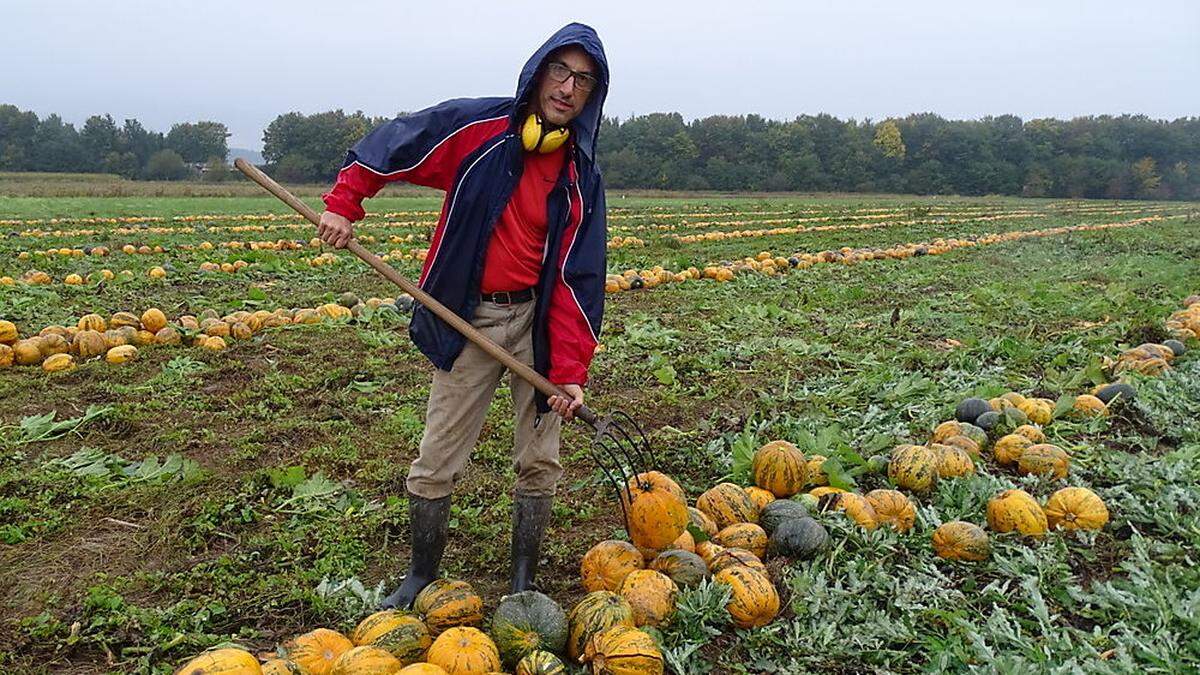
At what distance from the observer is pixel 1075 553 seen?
4207mm

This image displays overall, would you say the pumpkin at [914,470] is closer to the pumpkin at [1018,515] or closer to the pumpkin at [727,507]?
the pumpkin at [1018,515]

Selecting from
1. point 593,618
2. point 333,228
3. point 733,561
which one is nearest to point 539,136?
point 333,228

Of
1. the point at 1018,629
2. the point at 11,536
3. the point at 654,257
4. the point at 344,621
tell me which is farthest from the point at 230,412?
the point at 654,257

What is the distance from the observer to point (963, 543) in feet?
13.3

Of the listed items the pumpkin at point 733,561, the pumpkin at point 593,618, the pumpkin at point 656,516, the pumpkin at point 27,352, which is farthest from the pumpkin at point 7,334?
the pumpkin at point 733,561

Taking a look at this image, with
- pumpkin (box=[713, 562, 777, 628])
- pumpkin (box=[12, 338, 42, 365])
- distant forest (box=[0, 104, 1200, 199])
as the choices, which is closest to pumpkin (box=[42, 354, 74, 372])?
pumpkin (box=[12, 338, 42, 365])

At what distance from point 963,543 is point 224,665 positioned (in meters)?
3.48

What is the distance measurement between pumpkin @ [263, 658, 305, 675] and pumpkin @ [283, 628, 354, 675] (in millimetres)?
72

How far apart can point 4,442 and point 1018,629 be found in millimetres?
6427

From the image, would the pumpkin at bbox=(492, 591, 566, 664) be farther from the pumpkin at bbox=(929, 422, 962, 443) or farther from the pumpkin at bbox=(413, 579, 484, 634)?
the pumpkin at bbox=(929, 422, 962, 443)

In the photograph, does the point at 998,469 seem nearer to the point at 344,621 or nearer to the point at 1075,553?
the point at 1075,553

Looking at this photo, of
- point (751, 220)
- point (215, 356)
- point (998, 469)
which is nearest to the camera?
point (998, 469)

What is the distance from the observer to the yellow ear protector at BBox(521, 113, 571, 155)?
326cm

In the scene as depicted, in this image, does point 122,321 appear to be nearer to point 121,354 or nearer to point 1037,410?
point 121,354
